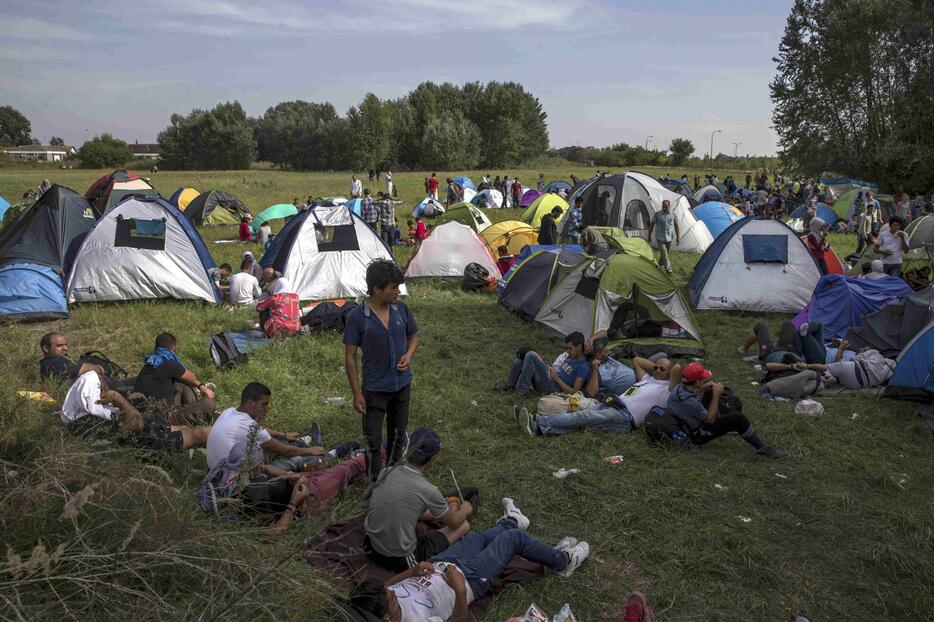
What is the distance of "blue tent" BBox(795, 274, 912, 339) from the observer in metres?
9.23

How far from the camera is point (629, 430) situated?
665cm

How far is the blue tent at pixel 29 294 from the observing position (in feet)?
32.4

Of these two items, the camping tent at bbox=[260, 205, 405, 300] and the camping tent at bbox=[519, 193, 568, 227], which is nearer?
the camping tent at bbox=[260, 205, 405, 300]

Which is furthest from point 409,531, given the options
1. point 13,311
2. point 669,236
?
point 669,236

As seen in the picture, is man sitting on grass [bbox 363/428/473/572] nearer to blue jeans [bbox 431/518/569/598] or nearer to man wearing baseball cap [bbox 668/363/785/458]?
blue jeans [bbox 431/518/569/598]

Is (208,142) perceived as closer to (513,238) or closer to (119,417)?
(513,238)

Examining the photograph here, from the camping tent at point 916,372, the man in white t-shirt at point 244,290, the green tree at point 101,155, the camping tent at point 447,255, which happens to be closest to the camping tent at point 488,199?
the camping tent at point 447,255

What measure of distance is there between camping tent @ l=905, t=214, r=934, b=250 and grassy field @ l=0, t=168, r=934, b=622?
9.05 meters

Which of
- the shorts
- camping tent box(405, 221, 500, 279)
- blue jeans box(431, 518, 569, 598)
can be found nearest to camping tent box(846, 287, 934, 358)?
blue jeans box(431, 518, 569, 598)

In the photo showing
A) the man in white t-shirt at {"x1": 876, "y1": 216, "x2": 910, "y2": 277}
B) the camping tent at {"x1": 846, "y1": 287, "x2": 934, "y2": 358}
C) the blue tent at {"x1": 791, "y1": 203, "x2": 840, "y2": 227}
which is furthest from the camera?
the blue tent at {"x1": 791, "y1": 203, "x2": 840, "y2": 227}

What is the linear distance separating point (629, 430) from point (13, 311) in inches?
351

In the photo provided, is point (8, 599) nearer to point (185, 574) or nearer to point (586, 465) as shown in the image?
point (185, 574)

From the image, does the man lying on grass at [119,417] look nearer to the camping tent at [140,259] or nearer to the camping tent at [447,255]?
the camping tent at [140,259]

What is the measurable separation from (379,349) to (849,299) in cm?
739
